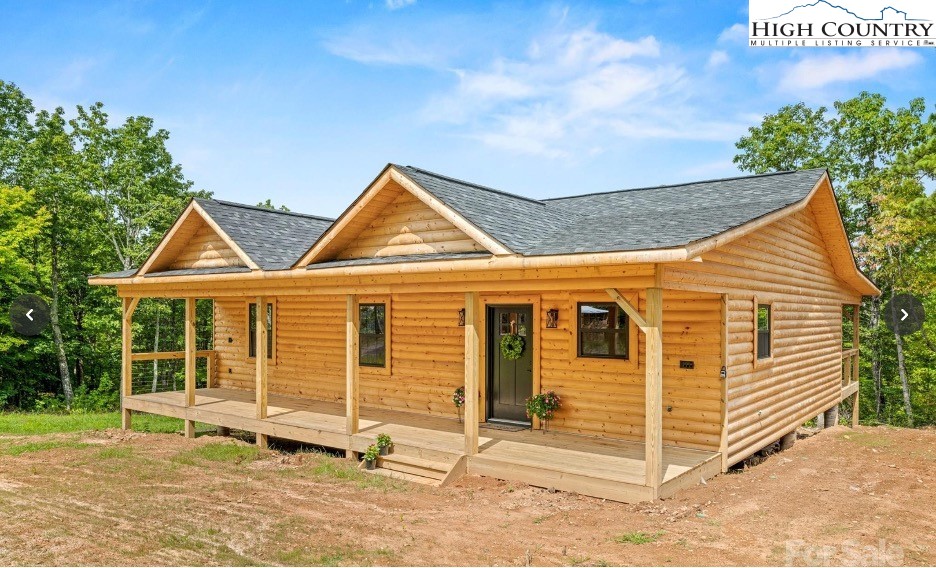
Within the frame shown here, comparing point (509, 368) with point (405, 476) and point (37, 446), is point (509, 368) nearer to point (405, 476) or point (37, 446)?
point (405, 476)

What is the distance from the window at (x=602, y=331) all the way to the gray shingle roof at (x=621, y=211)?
54.5 inches

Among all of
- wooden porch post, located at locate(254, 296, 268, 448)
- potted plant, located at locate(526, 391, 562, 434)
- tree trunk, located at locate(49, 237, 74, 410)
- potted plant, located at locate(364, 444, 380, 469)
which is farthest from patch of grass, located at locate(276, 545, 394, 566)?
tree trunk, located at locate(49, 237, 74, 410)

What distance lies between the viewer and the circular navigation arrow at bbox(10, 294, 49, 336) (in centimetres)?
2147

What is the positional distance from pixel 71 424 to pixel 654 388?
13.8 meters

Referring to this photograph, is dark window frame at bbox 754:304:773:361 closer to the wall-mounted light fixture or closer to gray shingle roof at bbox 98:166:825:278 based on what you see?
gray shingle roof at bbox 98:166:825:278

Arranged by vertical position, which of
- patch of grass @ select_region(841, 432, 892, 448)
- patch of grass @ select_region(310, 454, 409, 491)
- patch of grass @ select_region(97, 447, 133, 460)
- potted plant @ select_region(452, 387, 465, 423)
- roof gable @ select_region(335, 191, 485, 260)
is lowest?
patch of grass @ select_region(841, 432, 892, 448)

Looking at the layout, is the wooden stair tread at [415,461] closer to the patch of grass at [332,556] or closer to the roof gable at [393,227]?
the patch of grass at [332,556]

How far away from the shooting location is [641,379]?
372 inches

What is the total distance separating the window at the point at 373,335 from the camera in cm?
1278

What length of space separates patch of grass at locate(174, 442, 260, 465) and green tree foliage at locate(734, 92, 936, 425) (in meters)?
19.8

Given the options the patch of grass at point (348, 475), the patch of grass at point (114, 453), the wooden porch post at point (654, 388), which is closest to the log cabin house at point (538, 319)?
the wooden porch post at point (654, 388)

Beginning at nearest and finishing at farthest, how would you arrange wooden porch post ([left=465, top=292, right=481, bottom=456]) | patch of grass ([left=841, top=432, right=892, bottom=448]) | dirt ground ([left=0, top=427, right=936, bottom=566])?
dirt ground ([left=0, top=427, right=936, bottom=566]) → wooden porch post ([left=465, top=292, right=481, bottom=456]) → patch of grass ([left=841, top=432, right=892, bottom=448])

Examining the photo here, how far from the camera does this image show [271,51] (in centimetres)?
1548

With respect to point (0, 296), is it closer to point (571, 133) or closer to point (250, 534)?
point (250, 534)
